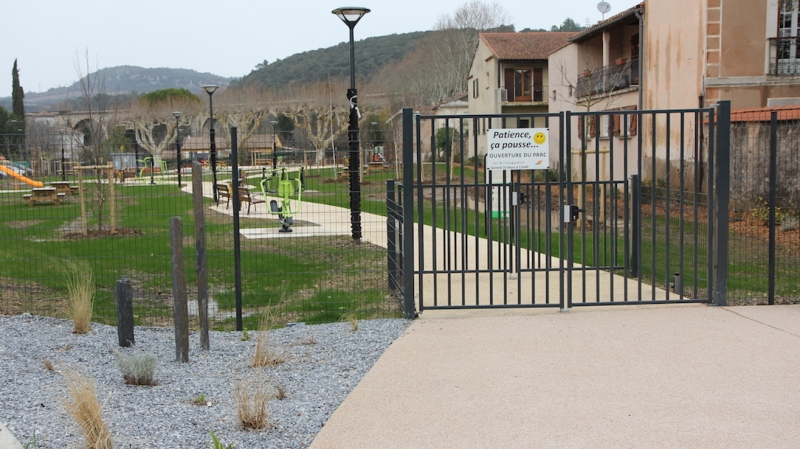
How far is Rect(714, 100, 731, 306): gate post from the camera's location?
303 inches

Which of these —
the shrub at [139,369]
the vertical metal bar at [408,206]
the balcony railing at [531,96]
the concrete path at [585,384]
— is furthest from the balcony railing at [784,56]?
the balcony railing at [531,96]

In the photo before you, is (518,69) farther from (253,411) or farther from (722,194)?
(253,411)

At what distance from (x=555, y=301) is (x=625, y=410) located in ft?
12.4

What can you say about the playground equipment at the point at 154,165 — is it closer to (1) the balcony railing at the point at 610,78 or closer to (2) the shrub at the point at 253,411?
(2) the shrub at the point at 253,411

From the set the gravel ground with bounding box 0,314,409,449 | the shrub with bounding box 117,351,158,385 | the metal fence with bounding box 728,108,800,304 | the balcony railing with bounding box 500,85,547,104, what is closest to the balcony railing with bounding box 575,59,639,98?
the balcony railing with bounding box 500,85,547,104

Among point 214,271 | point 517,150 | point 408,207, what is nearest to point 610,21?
point 214,271

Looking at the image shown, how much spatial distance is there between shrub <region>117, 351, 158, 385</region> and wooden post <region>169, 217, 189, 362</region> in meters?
0.70

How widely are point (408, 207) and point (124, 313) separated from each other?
284 centimetres

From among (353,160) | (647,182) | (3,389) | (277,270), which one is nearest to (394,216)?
(277,270)

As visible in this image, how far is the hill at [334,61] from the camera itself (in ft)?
402

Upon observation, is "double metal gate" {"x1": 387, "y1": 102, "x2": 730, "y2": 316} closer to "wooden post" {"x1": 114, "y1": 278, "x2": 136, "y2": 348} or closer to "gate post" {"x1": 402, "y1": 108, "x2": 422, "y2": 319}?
"gate post" {"x1": 402, "y1": 108, "x2": 422, "y2": 319}

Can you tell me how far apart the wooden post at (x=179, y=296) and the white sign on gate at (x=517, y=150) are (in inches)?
124

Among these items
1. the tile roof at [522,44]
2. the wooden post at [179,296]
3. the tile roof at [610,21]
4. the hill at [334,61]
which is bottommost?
the wooden post at [179,296]

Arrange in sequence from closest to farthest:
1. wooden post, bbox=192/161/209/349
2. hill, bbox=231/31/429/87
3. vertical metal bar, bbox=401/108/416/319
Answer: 1. wooden post, bbox=192/161/209/349
2. vertical metal bar, bbox=401/108/416/319
3. hill, bbox=231/31/429/87
